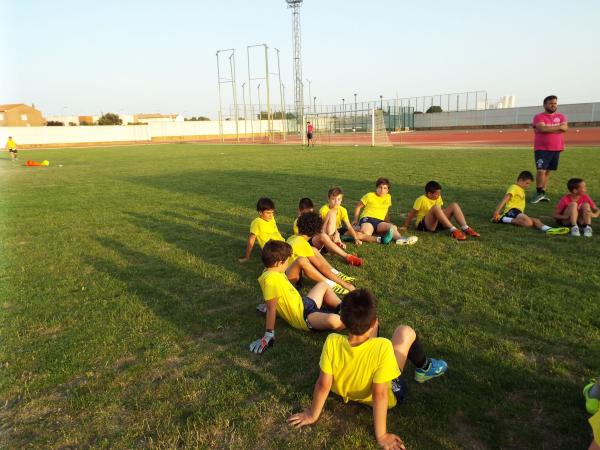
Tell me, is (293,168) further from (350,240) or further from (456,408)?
(456,408)

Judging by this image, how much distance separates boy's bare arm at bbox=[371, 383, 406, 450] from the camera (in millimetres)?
2605

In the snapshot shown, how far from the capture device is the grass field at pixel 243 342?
2.82 metres

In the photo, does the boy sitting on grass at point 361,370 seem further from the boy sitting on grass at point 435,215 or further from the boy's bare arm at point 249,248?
the boy sitting on grass at point 435,215

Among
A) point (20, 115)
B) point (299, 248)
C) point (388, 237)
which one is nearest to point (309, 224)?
point (299, 248)

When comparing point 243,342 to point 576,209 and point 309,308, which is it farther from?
point 576,209

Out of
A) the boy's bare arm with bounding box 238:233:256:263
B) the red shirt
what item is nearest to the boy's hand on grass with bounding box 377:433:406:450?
the boy's bare arm with bounding box 238:233:256:263

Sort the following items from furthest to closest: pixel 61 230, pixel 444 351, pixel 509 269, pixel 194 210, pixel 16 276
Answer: pixel 194 210, pixel 61 230, pixel 16 276, pixel 509 269, pixel 444 351

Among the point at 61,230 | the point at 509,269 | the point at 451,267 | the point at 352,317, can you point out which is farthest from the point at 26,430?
the point at 61,230

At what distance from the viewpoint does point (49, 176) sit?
18750mm

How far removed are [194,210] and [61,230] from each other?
2808 mm

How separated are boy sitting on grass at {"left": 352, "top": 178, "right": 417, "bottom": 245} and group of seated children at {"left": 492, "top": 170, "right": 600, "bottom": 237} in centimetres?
209

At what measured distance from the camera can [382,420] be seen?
262 cm

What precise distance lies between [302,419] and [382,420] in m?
0.54

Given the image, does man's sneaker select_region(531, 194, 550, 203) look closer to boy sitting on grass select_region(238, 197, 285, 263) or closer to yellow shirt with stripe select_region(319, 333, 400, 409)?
boy sitting on grass select_region(238, 197, 285, 263)
